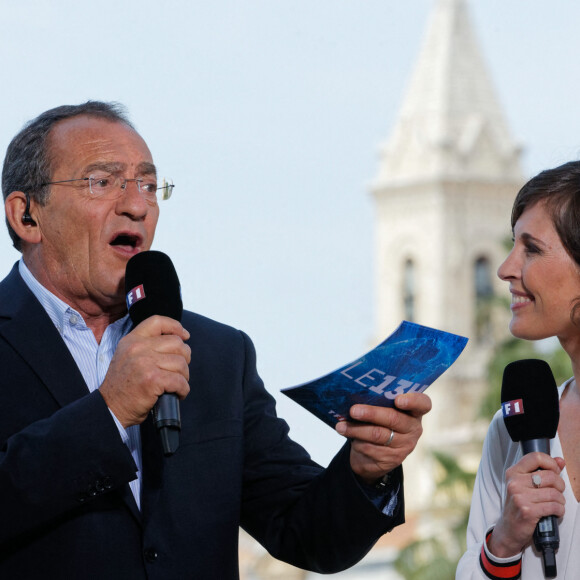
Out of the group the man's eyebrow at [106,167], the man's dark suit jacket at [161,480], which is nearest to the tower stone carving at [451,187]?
the man's dark suit jacket at [161,480]

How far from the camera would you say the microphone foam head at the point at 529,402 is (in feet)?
16.3

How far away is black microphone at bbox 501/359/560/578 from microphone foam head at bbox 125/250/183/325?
1.02 meters

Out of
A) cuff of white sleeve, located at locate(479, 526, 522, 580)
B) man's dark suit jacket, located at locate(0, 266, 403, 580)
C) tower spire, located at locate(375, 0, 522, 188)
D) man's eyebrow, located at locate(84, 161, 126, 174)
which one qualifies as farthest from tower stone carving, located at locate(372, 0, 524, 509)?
man's eyebrow, located at locate(84, 161, 126, 174)

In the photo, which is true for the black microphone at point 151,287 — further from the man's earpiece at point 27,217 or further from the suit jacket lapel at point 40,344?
the man's earpiece at point 27,217

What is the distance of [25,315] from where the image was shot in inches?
200

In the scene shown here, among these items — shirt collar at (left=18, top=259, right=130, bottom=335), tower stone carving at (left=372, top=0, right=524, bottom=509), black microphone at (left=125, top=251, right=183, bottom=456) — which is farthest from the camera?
tower stone carving at (left=372, top=0, right=524, bottom=509)

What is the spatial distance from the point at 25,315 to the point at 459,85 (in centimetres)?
6569

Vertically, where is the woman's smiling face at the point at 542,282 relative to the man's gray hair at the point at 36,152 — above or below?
below

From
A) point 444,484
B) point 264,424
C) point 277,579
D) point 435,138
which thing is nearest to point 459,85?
point 435,138

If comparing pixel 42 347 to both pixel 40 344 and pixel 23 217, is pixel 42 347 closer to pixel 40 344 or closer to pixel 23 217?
pixel 40 344

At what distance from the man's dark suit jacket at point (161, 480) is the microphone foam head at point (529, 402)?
1.26 feet

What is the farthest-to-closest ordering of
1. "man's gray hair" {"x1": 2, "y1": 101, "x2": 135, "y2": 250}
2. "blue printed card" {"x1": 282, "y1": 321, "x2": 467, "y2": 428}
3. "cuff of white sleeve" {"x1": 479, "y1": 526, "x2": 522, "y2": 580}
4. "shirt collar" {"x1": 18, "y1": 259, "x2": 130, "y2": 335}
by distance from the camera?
"man's gray hair" {"x1": 2, "y1": 101, "x2": 135, "y2": 250} → "shirt collar" {"x1": 18, "y1": 259, "x2": 130, "y2": 335} → "cuff of white sleeve" {"x1": 479, "y1": 526, "x2": 522, "y2": 580} → "blue printed card" {"x1": 282, "y1": 321, "x2": 467, "y2": 428}

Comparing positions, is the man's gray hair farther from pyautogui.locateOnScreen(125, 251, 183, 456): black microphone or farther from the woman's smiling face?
the woman's smiling face

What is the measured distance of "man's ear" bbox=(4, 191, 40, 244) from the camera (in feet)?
17.4
